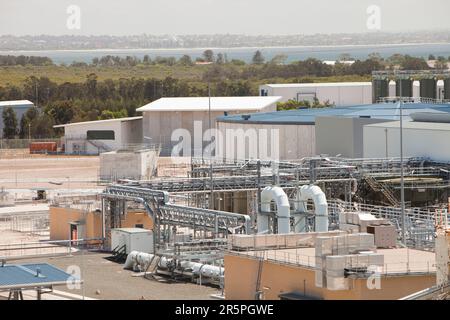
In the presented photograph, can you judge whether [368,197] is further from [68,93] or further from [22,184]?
[68,93]

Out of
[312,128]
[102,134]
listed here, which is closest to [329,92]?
[102,134]

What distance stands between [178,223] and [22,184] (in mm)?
20417

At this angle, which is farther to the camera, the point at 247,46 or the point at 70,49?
the point at 247,46

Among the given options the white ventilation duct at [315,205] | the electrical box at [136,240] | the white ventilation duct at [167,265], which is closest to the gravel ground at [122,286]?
the white ventilation duct at [167,265]

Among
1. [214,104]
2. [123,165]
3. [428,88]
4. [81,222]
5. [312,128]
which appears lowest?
[123,165]

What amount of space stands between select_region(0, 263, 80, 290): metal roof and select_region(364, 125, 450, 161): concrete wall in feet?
47.2

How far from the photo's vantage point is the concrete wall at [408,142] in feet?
104

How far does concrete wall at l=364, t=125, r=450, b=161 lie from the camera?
31.5 m

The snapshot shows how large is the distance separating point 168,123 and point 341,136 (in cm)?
2211

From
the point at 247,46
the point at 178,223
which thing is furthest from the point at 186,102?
the point at 247,46

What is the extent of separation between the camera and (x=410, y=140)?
106 feet

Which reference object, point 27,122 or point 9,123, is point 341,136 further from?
point 27,122

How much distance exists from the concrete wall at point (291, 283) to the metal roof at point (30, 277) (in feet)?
7.41

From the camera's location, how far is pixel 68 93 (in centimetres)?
8844
